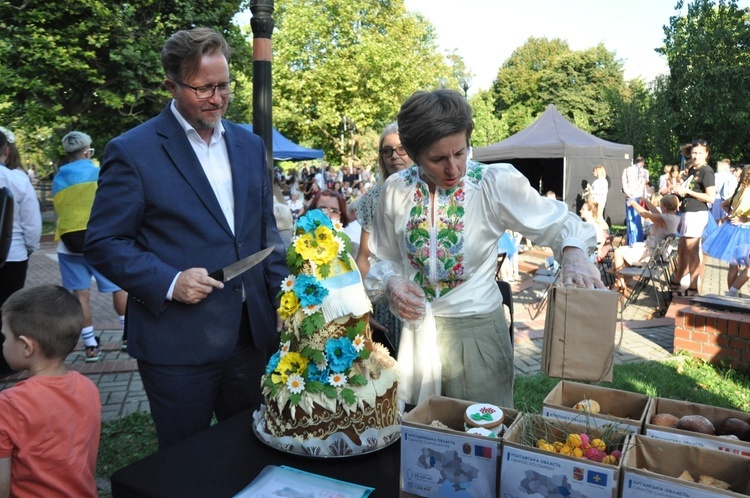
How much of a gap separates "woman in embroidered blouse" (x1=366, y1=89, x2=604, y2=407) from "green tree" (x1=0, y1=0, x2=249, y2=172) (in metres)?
12.0

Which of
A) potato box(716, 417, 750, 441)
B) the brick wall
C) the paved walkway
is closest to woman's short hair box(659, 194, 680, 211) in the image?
the paved walkway

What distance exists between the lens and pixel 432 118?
76.7 inches

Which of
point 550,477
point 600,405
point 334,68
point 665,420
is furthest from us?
point 334,68

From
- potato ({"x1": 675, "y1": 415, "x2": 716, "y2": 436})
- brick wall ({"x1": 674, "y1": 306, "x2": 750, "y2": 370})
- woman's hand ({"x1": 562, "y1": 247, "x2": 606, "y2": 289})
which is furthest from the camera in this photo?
brick wall ({"x1": 674, "y1": 306, "x2": 750, "y2": 370})

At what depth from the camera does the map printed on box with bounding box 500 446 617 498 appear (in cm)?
119

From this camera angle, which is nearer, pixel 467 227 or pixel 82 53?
pixel 467 227

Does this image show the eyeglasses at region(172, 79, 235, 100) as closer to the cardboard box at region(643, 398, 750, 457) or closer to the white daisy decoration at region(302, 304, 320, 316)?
the white daisy decoration at region(302, 304, 320, 316)

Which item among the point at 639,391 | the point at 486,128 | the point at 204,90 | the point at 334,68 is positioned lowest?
the point at 639,391

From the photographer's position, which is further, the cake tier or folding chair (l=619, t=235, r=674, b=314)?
folding chair (l=619, t=235, r=674, b=314)

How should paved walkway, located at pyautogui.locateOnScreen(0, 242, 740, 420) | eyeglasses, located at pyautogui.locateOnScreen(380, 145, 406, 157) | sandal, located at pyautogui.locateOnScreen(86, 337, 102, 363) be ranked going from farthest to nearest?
sandal, located at pyautogui.locateOnScreen(86, 337, 102, 363) < paved walkway, located at pyautogui.locateOnScreen(0, 242, 740, 420) < eyeglasses, located at pyautogui.locateOnScreen(380, 145, 406, 157)

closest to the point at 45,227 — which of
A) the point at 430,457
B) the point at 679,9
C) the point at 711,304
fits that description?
the point at 711,304

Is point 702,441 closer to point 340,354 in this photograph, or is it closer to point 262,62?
point 340,354

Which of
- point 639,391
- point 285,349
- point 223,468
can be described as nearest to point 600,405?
point 285,349

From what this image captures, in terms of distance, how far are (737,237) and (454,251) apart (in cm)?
685
